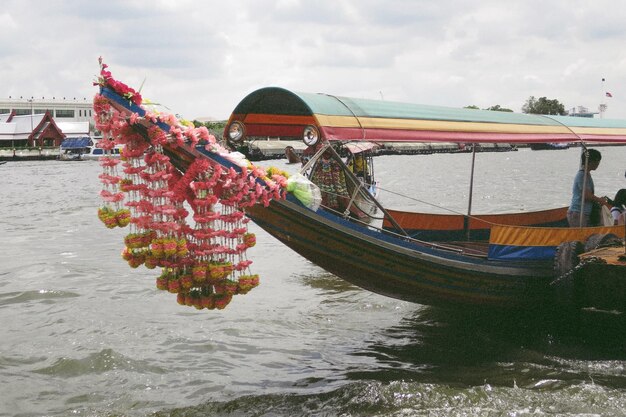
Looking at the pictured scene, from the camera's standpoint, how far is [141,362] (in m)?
7.98

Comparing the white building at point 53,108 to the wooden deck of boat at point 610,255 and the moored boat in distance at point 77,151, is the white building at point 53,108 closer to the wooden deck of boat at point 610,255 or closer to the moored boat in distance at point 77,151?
the moored boat in distance at point 77,151

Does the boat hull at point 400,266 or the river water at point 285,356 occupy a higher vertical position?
the boat hull at point 400,266

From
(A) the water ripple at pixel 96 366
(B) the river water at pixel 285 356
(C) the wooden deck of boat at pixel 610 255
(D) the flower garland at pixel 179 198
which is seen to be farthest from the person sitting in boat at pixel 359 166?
(D) the flower garland at pixel 179 198

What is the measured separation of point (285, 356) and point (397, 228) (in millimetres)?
2105

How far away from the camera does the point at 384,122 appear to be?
23.0 ft

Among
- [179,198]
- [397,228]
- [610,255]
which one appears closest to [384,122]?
[397,228]

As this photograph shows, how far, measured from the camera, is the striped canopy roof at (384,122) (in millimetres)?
6598

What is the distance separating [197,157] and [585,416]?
4.12m

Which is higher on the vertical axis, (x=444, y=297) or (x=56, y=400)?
(x=444, y=297)

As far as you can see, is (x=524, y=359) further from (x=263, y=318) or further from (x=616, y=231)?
(x=263, y=318)

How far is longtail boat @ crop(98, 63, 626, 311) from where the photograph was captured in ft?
20.8

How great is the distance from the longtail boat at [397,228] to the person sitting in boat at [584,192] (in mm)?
337

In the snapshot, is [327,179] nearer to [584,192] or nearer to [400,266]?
[400,266]

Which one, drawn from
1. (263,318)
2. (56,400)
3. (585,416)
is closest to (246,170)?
(56,400)
